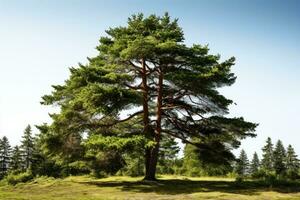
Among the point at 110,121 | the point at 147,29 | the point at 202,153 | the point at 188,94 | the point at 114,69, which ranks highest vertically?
the point at 147,29

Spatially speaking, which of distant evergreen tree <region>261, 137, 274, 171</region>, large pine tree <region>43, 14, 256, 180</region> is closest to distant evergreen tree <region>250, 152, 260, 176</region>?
distant evergreen tree <region>261, 137, 274, 171</region>

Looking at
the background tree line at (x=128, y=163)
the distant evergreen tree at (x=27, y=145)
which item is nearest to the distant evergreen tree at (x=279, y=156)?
the background tree line at (x=128, y=163)

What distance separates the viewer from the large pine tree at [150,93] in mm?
27094

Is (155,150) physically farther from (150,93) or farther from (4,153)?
(4,153)

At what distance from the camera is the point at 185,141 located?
3070 cm

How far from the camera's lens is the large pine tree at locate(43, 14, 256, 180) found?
88.9 feet

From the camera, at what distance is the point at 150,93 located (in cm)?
3166

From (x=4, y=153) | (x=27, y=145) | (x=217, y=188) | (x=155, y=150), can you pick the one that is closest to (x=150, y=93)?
(x=155, y=150)

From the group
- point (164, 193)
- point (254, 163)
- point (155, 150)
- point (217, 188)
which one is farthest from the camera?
point (254, 163)

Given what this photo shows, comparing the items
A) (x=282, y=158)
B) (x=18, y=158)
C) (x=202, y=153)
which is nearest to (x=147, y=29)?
(x=202, y=153)

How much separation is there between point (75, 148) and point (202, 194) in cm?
1296

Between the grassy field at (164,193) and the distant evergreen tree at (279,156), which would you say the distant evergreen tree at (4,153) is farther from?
the grassy field at (164,193)

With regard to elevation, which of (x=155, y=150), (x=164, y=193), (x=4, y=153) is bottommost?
(x=164, y=193)

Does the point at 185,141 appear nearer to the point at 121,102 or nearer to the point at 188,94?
the point at 188,94
